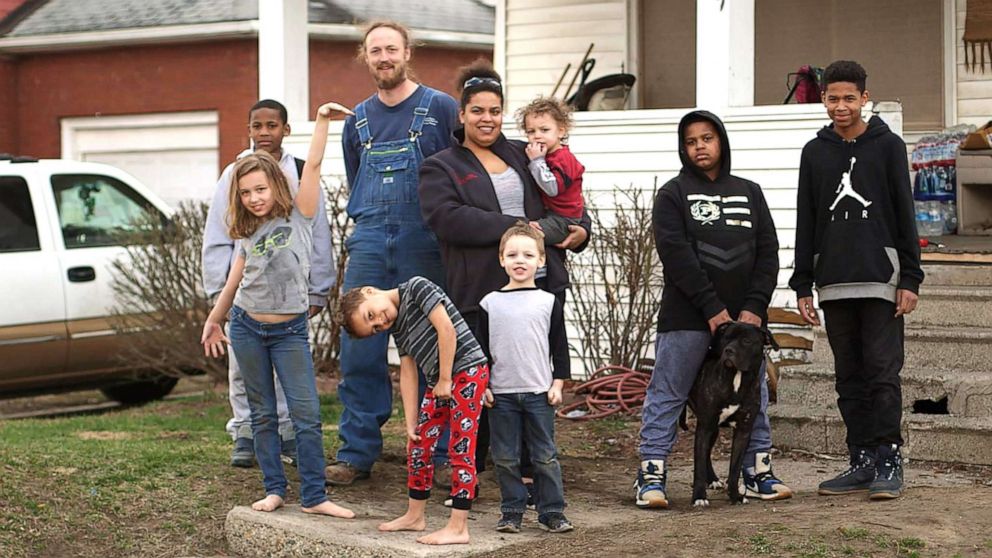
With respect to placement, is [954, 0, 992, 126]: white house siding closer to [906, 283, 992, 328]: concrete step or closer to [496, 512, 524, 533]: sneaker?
[906, 283, 992, 328]: concrete step

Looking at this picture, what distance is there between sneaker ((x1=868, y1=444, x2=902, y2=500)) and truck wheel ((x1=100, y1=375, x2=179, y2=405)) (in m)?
7.18

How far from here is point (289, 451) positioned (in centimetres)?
723

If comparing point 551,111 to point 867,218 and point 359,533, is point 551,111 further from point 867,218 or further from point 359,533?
point 359,533

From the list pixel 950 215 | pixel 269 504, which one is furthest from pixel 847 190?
pixel 950 215

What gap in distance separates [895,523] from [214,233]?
11.4 feet

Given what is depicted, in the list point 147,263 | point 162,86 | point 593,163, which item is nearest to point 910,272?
point 593,163

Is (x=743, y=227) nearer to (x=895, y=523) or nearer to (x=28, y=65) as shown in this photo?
(x=895, y=523)

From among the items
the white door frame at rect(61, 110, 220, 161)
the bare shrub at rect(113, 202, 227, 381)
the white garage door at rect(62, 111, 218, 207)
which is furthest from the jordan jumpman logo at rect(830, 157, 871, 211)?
the white door frame at rect(61, 110, 220, 161)

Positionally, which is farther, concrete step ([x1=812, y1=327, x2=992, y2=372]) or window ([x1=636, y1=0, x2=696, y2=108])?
window ([x1=636, y1=0, x2=696, y2=108])

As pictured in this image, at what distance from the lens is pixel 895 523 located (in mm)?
5629

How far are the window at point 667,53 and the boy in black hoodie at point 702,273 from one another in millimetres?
6914

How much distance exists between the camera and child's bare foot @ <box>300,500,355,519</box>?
614cm

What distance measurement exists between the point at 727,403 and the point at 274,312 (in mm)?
1983

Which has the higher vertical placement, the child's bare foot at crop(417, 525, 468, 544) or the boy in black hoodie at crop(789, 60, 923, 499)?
the boy in black hoodie at crop(789, 60, 923, 499)
